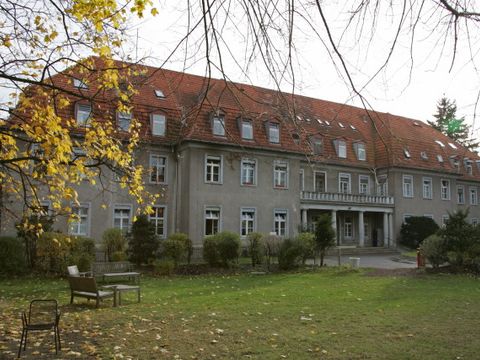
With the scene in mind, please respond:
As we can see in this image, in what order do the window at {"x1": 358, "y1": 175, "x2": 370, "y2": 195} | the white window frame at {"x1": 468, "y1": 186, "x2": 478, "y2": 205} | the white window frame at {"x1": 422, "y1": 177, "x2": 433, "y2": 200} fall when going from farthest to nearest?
the white window frame at {"x1": 468, "y1": 186, "x2": 478, "y2": 205} < the white window frame at {"x1": 422, "y1": 177, "x2": 433, "y2": 200} < the window at {"x1": 358, "y1": 175, "x2": 370, "y2": 195}

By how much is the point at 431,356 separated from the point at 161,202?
23.0m

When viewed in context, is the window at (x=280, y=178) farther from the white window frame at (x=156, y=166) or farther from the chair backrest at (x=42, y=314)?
the chair backrest at (x=42, y=314)

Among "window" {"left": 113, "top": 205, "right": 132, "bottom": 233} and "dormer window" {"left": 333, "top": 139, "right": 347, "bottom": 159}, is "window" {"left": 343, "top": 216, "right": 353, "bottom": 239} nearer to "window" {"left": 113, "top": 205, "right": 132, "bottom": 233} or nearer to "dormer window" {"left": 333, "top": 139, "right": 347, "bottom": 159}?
"dormer window" {"left": 333, "top": 139, "right": 347, "bottom": 159}

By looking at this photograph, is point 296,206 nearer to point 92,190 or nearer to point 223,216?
point 223,216

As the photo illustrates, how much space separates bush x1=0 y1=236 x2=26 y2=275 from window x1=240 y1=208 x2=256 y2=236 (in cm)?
1379

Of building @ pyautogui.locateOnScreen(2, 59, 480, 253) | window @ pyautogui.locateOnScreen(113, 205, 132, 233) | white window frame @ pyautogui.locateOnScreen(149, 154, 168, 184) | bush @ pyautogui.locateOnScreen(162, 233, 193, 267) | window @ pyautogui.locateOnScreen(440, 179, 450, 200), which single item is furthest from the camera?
window @ pyautogui.locateOnScreen(440, 179, 450, 200)

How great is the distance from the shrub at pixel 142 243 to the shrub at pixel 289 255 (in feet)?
19.6

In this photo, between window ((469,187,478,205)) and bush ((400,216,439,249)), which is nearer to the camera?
bush ((400,216,439,249))

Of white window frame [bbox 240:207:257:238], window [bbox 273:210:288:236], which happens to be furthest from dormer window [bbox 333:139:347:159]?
white window frame [bbox 240:207:257:238]

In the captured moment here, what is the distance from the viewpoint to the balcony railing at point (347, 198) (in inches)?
1299

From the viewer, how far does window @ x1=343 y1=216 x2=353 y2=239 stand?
37.3 metres

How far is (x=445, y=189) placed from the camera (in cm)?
4156

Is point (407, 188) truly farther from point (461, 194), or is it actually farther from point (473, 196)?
point (473, 196)

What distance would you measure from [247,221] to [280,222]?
8.30 feet
